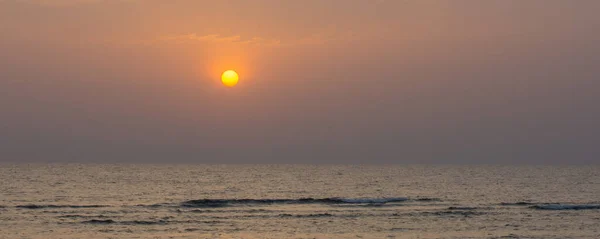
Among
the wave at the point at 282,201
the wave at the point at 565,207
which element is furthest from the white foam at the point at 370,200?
the wave at the point at 565,207

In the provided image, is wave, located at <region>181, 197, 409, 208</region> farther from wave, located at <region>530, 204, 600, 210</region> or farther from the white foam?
wave, located at <region>530, 204, 600, 210</region>

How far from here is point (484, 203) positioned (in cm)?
7838

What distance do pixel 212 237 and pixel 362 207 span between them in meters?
27.9

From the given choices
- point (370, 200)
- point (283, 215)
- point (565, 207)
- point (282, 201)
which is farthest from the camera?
point (370, 200)

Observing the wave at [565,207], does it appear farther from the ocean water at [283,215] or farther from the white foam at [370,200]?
the white foam at [370,200]

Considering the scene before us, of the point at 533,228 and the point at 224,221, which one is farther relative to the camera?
the point at 224,221

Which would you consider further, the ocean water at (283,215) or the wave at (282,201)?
the wave at (282,201)

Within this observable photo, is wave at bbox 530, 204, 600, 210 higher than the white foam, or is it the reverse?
the white foam

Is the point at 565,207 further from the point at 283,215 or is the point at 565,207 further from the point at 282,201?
the point at 283,215

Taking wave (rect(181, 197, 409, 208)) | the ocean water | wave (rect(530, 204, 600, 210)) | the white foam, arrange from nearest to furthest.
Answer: the ocean water < wave (rect(530, 204, 600, 210)) < wave (rect(181, 197, 409, 208)) < the white foam

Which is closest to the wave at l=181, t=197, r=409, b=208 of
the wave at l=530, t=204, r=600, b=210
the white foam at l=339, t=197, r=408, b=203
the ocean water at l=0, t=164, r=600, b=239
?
the white foam at l=339, t=197, r=408, b=203

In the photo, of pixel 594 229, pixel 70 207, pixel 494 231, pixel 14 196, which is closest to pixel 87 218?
pixel 70 207

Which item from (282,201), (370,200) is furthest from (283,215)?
(370,200)

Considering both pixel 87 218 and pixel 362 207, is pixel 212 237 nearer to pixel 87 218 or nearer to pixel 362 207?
pixel 87 218
